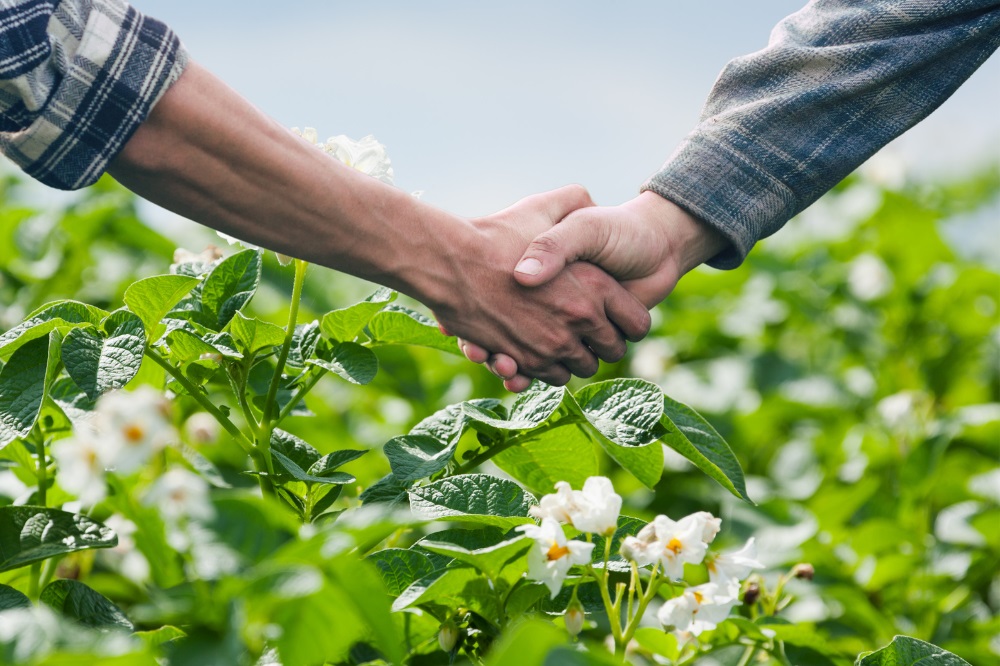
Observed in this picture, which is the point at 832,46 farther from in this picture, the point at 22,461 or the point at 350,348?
the point at 22,461

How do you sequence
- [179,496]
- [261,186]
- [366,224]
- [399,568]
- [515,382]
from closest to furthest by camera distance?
[179,496] < [399,568] < [261,186] < [366,224] < [515,382]

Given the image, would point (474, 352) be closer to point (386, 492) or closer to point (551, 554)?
point (386, 492)

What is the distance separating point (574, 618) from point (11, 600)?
43cm

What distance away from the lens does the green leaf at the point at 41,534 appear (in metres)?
0.84

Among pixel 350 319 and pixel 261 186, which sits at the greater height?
pixel 261 186

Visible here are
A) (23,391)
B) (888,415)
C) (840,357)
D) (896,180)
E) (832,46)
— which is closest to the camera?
(23,391)

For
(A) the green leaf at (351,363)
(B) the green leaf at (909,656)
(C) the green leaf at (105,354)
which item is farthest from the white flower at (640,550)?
(C) the green leaf at (105,354)

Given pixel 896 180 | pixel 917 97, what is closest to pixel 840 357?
pixel 896 180

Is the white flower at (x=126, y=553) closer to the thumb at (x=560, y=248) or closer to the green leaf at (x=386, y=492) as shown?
the green leaf at (x=386, y=492)

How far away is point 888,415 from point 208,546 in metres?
1.90

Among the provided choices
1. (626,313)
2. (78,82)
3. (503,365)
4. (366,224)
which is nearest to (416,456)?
(366,224)

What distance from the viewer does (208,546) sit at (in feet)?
1.89

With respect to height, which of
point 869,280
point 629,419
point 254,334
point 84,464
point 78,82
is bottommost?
point 869,280

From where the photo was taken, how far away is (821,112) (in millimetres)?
1594
